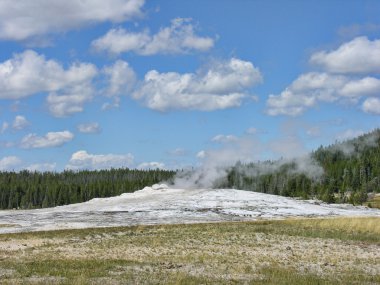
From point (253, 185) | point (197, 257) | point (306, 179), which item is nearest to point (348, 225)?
point (197, 257)

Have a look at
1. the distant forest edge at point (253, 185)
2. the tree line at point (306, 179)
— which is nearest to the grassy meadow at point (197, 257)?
the distant forest edge at point (253, 185)

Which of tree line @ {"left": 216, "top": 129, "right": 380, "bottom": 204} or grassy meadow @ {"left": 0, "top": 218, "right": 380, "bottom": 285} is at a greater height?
tree line @ {"left": 216, "top": 129, "right": 380, "bottom": 204}

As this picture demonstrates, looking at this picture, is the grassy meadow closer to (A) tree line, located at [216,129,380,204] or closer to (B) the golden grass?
(B) the golden grass

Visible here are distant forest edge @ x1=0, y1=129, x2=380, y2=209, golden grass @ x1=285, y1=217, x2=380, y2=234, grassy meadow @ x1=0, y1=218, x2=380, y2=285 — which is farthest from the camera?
distant forest edge @ x1=0, y1=129, x2=380, y2=209

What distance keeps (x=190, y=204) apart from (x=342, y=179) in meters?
101

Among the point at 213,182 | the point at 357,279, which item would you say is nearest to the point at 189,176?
the point at 213,182

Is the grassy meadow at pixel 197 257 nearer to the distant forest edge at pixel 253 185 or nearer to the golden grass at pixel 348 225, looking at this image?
the golden grass at pixel 348 225

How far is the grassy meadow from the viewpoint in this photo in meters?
24.0

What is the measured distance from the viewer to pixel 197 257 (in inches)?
1232

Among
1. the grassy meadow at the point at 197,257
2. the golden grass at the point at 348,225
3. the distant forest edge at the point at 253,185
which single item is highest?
the distant forest edge at the point at 253,185

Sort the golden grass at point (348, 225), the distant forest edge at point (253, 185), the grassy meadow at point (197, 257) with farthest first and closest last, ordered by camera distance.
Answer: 1. the distant forest edge at point (253, 185)
2. the golden grass at point (348, 225)
3. the grassy meadow at point (197, 257)

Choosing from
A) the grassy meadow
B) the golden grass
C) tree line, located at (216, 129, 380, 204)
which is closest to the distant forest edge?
tree line, located at (216, 129, 380, 204)

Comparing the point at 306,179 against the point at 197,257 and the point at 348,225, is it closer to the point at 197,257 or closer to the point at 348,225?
the point at 348,225

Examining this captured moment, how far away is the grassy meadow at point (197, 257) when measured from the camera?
24016mm
